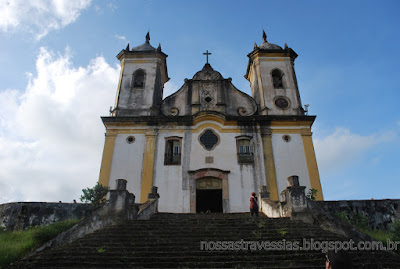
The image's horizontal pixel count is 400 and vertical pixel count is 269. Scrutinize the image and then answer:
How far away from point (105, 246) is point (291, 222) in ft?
16.1

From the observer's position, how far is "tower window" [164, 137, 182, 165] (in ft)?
50.4

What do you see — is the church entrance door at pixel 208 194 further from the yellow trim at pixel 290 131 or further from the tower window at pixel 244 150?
the yellow trim at pixel 290 131

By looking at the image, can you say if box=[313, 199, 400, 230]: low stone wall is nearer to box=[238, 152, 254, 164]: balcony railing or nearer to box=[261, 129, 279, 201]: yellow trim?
box=[261, 129, 279, 201]: yellow trim

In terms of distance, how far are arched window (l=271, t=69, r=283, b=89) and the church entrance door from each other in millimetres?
7634

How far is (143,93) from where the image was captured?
18.1 meters

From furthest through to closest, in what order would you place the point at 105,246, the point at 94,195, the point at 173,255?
the point at 94,195, the point at 105,246, the point at 173,255

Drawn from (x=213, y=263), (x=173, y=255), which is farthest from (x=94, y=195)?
(x=213, y=263)

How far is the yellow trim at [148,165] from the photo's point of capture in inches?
572

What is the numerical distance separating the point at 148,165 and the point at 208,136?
3.49 meters

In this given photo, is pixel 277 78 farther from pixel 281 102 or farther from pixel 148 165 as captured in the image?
pixel 148 165

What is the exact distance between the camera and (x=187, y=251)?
6266 mm

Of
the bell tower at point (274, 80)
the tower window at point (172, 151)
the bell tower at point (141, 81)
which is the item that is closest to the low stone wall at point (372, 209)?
the bell tower at point (274, 80)

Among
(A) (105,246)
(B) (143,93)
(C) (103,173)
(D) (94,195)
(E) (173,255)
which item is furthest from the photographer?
(B) (143,93)

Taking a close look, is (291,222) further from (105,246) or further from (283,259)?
(105,246)
